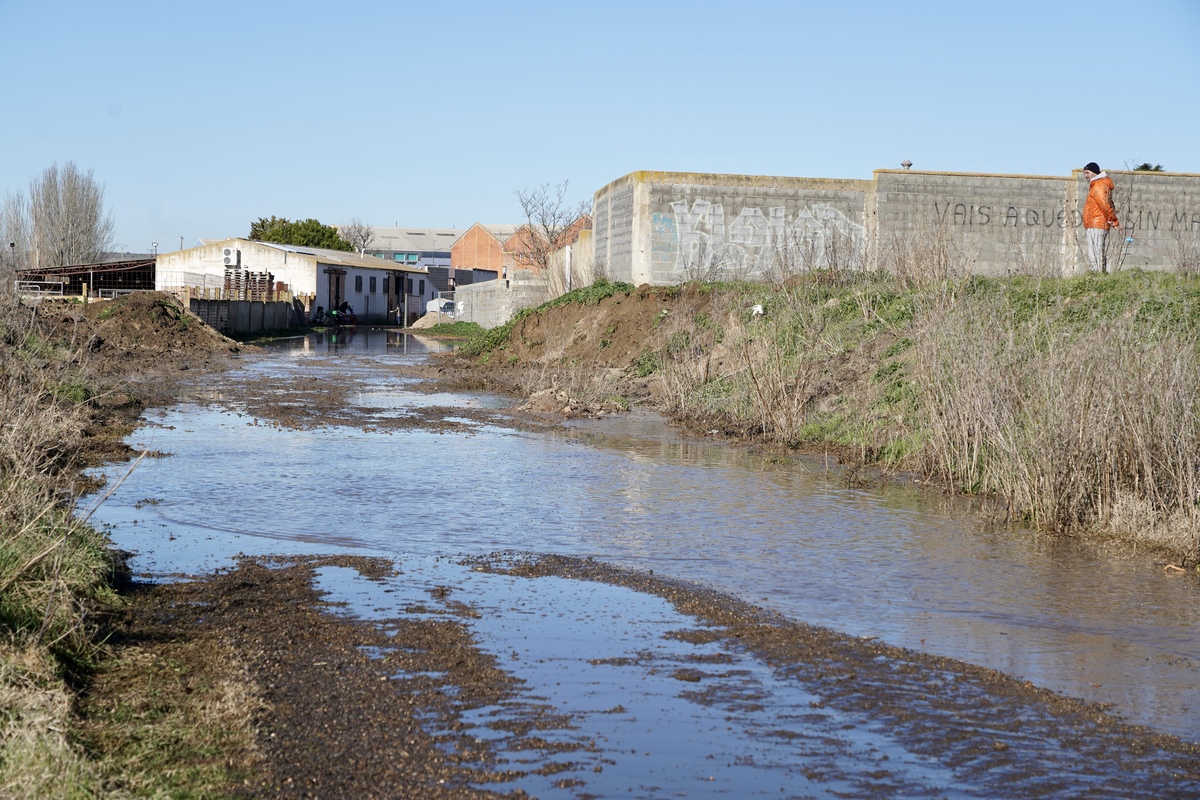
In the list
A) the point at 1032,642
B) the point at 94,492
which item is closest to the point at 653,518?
the point at 1032,642

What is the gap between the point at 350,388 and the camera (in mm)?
22281

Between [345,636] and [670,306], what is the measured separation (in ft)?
59.3

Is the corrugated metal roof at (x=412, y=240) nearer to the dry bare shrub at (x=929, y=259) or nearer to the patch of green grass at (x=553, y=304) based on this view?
the patch of green grass at (x=553, y=304)

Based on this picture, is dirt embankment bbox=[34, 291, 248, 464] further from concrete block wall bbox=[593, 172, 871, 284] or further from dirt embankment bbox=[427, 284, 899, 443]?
concrete block wall bbox=[593, 172, 871, 284]

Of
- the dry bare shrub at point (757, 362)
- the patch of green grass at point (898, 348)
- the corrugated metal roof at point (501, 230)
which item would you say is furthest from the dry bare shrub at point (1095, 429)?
the corrugated metal roof at point (501, 230)

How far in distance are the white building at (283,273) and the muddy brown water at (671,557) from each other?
3950 cm

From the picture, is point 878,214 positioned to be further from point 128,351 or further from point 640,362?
point 128,351

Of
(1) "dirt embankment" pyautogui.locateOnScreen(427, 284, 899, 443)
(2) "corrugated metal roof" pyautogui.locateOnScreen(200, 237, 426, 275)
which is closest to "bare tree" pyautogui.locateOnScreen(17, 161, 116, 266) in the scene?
(2) "corrugated metal roof" pyautogui.locateOnScreen(200, 237, 426, 275)

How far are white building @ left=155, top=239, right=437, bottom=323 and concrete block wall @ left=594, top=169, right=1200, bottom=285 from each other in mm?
29030

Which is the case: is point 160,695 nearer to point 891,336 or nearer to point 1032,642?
point 1032,642

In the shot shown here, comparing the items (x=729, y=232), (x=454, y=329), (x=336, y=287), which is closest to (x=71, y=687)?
(x=729, y=232)

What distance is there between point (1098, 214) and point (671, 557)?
11.6m

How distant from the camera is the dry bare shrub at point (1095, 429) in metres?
8.76

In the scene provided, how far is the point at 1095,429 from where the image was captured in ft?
29.7
